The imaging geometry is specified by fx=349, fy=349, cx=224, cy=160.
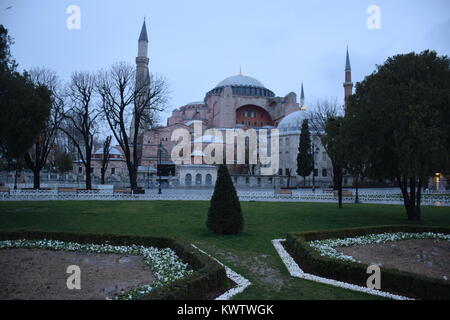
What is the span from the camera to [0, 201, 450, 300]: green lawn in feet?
20.7

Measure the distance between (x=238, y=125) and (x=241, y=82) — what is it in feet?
43.2

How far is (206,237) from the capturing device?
11.0 meters

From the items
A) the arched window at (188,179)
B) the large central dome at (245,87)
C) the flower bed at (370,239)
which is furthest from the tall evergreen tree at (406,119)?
the large central dome at (245,87)

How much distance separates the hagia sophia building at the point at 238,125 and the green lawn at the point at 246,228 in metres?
20.7

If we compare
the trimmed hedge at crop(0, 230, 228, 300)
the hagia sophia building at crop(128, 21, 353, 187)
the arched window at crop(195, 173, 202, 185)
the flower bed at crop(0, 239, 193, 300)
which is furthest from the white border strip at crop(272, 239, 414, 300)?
the arched window at crop(195, 173, 202, 185)

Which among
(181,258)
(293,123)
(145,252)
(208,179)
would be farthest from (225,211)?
(293,123)

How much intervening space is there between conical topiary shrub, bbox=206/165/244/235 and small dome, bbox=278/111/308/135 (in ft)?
141

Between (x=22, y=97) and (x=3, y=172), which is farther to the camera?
(x=3, y=172)

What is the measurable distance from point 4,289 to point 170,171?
156ft

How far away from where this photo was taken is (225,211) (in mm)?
11414

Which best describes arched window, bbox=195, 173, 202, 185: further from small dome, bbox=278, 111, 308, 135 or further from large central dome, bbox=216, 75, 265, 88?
large central dome, bbox=216, 75, 265, 88

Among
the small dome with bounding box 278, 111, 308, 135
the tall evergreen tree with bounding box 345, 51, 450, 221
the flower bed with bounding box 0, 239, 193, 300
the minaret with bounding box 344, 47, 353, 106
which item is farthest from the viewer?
the small dome with bounding box 278, 111, 308, 135
